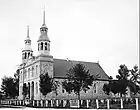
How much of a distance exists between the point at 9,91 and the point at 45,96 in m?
15.8

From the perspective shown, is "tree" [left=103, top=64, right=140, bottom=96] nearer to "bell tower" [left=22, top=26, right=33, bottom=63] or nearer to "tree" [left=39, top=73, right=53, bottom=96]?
"tree" [left=39, top=73, right=53, bottom=96]

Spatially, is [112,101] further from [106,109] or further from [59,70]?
[59,70]

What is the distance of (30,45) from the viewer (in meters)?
61.2

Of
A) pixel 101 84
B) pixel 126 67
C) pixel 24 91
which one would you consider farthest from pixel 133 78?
pixel 24 91

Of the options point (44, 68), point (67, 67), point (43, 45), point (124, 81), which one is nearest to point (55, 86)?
point (44, 68)

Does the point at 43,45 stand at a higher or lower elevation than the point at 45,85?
higher

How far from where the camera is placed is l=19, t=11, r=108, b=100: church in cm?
4991

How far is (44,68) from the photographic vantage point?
5009cm

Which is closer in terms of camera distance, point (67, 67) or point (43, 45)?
point (43, 45)

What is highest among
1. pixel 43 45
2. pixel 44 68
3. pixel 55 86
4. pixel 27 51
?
pixel 27 51

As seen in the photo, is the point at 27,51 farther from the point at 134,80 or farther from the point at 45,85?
the point at 134,80

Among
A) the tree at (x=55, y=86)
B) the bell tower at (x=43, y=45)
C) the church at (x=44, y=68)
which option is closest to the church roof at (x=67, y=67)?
the church at (x=44, y=68)

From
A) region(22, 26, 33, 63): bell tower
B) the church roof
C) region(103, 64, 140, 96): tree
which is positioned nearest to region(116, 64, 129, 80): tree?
region(103, 64, 140, 96): tree

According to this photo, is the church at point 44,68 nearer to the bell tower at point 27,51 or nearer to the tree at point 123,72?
the bell tower at point 27,51
